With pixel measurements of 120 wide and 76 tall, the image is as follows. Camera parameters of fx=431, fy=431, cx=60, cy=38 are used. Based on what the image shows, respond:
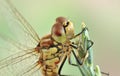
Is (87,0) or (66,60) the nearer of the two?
(66,60)

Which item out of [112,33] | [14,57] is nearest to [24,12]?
[14,57]

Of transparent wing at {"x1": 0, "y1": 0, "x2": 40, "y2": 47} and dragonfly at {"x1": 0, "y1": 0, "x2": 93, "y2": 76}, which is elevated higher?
transparent wing at {"x1": 0, "y1": 0, "x2": 40, "y2": 47}

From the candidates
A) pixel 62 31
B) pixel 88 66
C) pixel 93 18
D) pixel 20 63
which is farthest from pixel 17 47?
pixel 93 18

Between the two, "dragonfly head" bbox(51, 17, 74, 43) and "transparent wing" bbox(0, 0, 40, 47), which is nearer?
"dragonfly head" bbox(51, 17, 74, 43)

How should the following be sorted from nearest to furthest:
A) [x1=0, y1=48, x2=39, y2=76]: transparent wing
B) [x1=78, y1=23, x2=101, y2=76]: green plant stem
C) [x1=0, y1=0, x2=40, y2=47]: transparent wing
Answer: [x1=78, y1=23, x2=101, y2=76]: green plant stem < [x1=0, y1=48, x2=39, y2=76]: transparent wing < [x1=0, y1=0, x2=40, y2=47]: transparent wing

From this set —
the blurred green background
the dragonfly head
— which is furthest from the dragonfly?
the blurred green background

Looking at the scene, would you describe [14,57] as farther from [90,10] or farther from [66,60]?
→ [90,10]

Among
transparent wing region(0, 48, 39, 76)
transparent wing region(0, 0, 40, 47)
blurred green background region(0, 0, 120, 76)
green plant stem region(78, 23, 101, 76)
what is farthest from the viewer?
blurred green background region(0, 0, 120, 76)

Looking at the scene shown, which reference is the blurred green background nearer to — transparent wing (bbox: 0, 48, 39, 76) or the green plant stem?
transparent wing (bbox: 0, 48, 39, 76)
